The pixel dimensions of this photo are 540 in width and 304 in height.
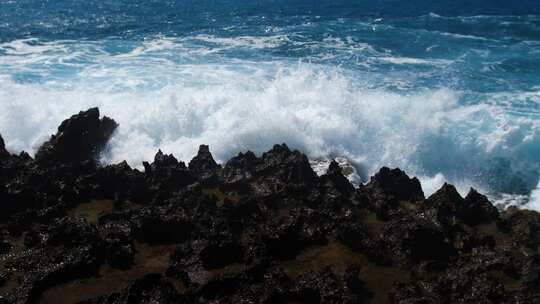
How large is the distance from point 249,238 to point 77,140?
867 centimetres

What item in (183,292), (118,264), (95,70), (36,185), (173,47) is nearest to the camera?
(183,292)

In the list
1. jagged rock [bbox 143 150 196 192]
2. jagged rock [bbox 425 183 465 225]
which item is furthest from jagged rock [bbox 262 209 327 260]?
jagged rock [bbox 143 150 196 192]

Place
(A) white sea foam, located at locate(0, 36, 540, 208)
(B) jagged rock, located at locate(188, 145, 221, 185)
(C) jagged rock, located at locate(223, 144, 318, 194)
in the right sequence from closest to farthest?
(C) jagged rock, located at locate(223, 144, 318, 194) < (B) jagged rock, located at locate(188, 145, 221, 185) < (A) white sea foam, located at locate(0, 36, 540, 208)

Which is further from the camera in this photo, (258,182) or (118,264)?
(258,182)

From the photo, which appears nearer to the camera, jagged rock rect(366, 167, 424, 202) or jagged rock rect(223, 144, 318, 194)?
jagged rock rect(366, 167, 424, 202)

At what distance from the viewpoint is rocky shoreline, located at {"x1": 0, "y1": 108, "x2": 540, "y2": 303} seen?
1025 cm

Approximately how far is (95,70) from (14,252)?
2034 centimetres

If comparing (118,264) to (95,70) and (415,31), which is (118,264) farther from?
(415,31)

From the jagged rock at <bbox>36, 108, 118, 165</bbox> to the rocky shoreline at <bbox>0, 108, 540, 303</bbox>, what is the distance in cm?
77

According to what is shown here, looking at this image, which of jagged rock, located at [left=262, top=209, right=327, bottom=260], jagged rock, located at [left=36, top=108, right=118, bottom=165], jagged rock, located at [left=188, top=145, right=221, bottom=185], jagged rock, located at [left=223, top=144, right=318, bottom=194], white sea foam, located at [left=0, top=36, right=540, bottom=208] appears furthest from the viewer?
white sea foam, located at [left=0, top=36, right=540, bottom=208]

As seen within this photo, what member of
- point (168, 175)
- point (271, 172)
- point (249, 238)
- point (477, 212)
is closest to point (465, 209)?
point (477, 212)

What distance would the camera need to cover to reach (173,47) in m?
35.7

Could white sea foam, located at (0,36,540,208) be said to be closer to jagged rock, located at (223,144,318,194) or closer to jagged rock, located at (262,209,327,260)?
jagged rock, located at (223,144,318,194)

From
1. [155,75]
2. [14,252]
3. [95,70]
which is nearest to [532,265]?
[14,252]
